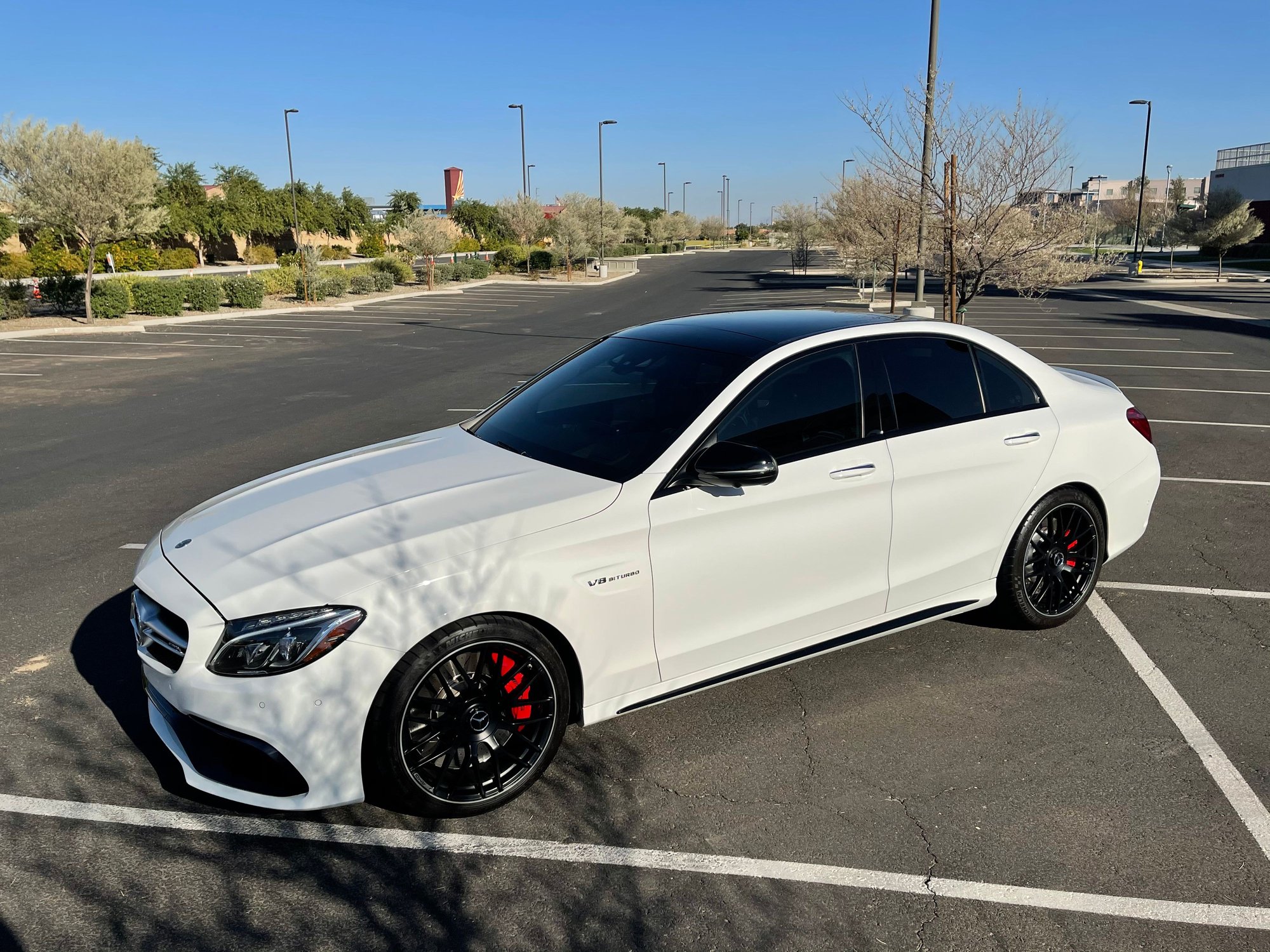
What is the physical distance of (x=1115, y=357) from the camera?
17422 mm

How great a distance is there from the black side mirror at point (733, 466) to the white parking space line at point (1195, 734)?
2.11 meters

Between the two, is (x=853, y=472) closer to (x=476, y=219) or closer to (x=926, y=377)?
(x=926, y=377)

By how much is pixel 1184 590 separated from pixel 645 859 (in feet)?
13.6

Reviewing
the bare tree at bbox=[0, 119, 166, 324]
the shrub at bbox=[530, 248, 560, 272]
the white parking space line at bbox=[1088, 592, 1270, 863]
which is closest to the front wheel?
the white parking space line at bbox=[1088, 592, 1270, 863]

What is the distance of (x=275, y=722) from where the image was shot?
3.11 meters

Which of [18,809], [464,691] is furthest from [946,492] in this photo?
[18,809]

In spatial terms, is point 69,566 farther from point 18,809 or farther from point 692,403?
point 692,403

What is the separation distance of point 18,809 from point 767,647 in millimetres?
2955

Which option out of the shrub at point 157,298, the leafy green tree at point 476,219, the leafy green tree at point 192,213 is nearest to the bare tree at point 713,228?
the leafy green tree at point 476,219

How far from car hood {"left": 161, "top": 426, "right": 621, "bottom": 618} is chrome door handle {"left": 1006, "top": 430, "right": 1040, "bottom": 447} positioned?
2196 mm

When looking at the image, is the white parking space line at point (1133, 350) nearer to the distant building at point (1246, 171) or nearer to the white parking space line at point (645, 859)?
the white parking space line at point (645, 859)

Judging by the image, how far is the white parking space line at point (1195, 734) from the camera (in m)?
3.47

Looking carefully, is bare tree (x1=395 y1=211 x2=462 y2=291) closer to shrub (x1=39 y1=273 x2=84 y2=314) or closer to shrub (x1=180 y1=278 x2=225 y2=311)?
shrub (x1=180 y1=278 x2=225 y2=311)

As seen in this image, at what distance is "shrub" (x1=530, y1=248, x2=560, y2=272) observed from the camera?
56.7 m
